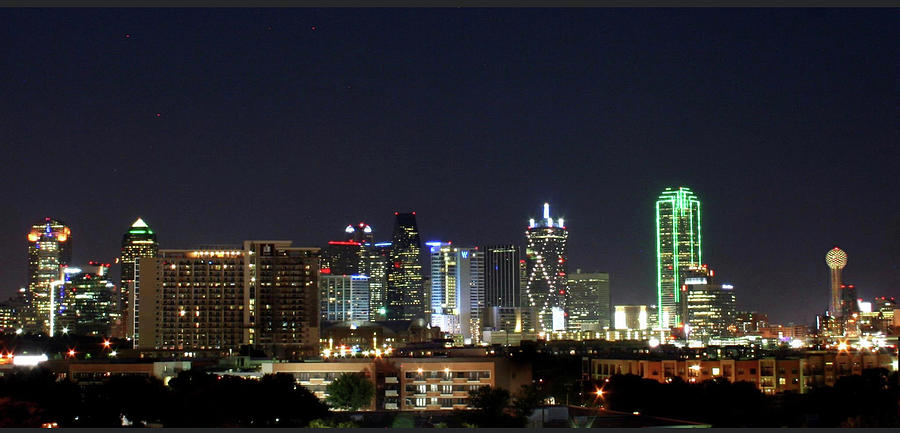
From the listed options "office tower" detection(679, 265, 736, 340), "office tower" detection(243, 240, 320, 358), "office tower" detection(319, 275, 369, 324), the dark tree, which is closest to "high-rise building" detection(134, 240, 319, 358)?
"office tower" detection(243, 240, 320, 358)

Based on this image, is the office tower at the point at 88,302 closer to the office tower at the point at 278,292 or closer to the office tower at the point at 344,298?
the office tower at the point at 344,298

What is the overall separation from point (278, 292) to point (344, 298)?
40.3m

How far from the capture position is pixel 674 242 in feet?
390

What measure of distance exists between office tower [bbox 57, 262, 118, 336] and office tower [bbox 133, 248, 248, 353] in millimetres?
30328

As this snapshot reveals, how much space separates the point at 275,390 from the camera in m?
25.9

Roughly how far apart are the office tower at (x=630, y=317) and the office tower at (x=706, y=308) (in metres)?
3.46

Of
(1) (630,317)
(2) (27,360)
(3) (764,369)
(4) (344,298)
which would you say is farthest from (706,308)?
(2) (27,360)

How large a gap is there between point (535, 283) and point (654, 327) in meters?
14.7

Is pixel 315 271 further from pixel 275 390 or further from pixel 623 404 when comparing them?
pixel 275 390

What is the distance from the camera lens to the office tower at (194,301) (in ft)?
196

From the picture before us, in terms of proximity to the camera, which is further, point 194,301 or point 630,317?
point 630,317

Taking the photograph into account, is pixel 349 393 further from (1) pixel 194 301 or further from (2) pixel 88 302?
(2) pixel 88 302

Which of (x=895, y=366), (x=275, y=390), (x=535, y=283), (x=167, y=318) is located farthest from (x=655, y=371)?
(x=535, y=283)

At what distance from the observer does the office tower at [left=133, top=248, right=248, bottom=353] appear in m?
59.8
